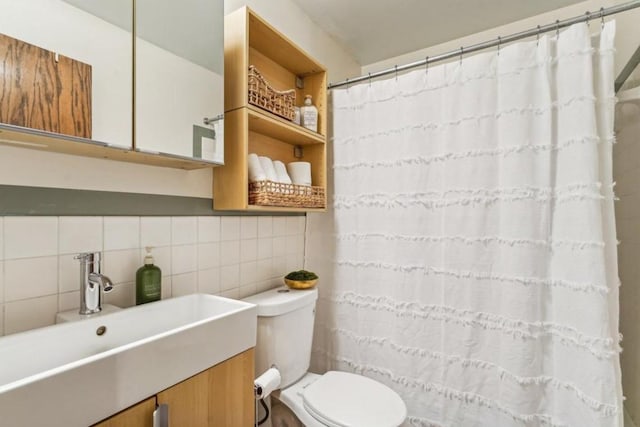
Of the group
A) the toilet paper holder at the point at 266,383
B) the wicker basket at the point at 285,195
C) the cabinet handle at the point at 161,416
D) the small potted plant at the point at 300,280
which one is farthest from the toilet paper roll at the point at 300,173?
the cabinet handle at the point at 161,416

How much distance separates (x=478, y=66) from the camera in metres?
1.42

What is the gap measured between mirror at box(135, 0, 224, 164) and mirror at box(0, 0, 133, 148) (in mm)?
46

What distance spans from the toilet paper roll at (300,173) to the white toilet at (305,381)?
54 centimetres

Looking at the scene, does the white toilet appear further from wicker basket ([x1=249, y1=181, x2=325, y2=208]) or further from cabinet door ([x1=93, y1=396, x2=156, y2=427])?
cabinet door ([x1=93, y1=396, x2=156, y2=427])

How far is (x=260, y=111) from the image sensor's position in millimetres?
1295

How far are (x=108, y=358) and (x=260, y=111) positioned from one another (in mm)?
970

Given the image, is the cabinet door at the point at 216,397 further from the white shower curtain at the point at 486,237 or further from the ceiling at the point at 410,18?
the ceiling at the point at 410,18

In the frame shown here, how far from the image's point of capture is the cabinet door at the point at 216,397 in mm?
787

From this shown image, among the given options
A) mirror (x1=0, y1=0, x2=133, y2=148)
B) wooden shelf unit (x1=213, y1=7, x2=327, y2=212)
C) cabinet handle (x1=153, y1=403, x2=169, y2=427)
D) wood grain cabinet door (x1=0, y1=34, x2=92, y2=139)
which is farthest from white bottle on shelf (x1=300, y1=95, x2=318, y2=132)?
cabinet handle (x1=153, y1=403, x2=169, y2=427)

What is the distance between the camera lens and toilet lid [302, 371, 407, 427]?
1.16 m

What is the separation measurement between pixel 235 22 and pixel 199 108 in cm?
43

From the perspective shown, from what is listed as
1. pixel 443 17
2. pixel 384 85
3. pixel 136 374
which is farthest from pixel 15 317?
pixel 443 17

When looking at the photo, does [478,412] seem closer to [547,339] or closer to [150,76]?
[547,339]

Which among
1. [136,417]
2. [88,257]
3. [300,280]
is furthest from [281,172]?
[136,417]
